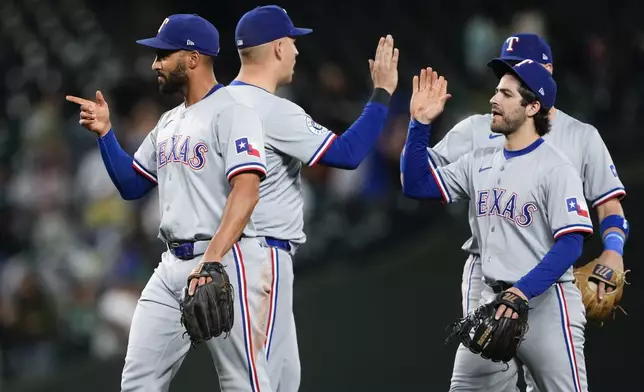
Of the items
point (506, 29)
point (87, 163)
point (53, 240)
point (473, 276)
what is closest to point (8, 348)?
point (53, 240)

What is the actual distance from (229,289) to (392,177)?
4192 mm

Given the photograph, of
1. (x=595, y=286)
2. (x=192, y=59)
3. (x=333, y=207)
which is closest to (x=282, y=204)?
(x=192, y=59)

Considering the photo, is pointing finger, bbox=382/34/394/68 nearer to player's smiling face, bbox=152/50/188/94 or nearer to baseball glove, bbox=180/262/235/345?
player's smiling face, bbox=152/50/188/94

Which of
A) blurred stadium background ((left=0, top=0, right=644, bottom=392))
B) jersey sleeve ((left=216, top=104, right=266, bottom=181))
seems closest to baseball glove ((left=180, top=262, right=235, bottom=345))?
jersey sleeve ((left=216, top=104, right=266, bottom=181))

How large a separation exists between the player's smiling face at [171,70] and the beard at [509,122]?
→ 51.5 inches

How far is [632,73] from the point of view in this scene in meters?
8.30

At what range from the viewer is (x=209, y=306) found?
4484 millimetres

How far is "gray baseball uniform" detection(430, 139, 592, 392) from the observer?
195 inches

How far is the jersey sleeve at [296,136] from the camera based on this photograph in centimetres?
510

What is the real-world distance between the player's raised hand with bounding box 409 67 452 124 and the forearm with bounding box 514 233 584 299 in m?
0.82

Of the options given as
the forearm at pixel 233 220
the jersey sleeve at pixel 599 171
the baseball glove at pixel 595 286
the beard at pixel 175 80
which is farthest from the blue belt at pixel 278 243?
the jersey sleeve at pixel 599 171

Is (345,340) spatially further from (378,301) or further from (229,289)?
(229,289)

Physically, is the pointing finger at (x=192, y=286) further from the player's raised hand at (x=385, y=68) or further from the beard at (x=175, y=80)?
the player's raised hand at (x=385, y=68)

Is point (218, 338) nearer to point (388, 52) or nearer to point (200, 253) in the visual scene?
point (200, 253)
